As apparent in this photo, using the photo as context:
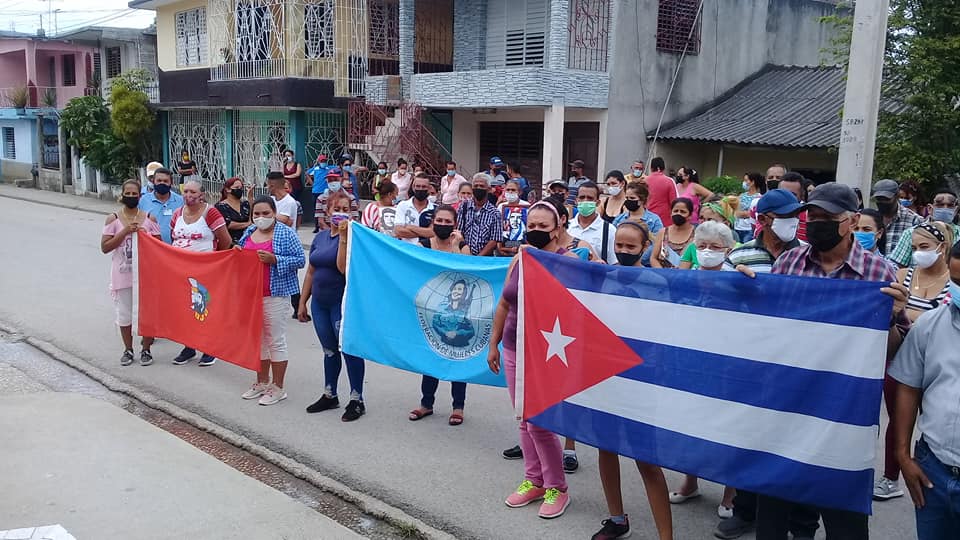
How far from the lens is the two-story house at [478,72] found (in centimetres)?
1755

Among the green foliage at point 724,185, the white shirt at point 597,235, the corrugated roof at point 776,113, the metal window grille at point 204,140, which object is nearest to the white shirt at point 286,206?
the white shirt at point 597,235

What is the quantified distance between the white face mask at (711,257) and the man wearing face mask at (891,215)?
347 cm

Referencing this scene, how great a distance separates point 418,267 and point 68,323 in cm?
581

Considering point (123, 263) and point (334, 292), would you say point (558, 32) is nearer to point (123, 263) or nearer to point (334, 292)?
point (123, 263)

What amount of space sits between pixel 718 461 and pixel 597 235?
10.3 feet

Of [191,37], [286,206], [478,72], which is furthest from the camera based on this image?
[191,37]

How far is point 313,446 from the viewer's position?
6.01 metres

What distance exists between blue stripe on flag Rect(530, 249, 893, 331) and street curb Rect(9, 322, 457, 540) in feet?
5.53

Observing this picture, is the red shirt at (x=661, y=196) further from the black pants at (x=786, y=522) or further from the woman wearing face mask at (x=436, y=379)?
the black pants at (x=786, y=522)

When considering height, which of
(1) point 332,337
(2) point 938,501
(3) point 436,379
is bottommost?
(3) point 436,379

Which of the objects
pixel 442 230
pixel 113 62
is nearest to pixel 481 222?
pixel 442 230

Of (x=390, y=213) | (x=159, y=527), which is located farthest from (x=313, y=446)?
(x=390, y=213)

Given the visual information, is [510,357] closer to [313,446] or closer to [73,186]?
[313,446]

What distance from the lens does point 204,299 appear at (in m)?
7.54
